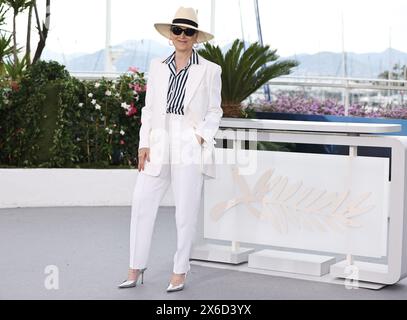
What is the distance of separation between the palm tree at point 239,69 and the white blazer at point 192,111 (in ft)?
10.5

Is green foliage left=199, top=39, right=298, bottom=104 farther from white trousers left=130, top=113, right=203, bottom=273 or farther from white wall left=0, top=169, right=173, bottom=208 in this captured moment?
white trousers left=130, top=113, right=203, bottom=273

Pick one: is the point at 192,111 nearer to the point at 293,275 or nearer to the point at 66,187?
the point at 293,275

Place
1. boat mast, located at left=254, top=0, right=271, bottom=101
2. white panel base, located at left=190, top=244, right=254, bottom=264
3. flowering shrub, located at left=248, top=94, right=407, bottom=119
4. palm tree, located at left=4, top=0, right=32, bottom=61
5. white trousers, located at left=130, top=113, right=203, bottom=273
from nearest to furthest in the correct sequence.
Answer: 1. white trousers, located at left=130, top=113, right=203, bottom=273
2. white panel base, located at left=190, top=244, right=254, bottom=264
3. palm tree, located at left=4, top=0, right=32, bottom=61
4. flowering shrub, located at left=248, top=94, right=407, bottom=119
5. boat mast, located at left=254, top=0, right=271, bottom=101

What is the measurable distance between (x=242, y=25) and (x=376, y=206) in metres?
7.87

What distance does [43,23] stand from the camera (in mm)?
12398

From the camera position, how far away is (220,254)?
22.1ft

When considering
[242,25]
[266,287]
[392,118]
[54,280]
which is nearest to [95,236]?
[54,280]

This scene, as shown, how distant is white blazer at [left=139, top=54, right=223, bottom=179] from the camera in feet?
18.6

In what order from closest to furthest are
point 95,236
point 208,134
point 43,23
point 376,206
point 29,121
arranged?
point 208,134
point 376,206
point 95,236
point 29,121
point 43,23

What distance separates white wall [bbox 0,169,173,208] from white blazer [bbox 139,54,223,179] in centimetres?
402

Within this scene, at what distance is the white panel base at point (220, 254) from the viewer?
263 inches

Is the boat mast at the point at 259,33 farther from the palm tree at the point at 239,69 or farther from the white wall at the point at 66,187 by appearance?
the white wall at the point at 66,187

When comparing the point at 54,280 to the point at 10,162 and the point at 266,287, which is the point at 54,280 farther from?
the point at 10,162

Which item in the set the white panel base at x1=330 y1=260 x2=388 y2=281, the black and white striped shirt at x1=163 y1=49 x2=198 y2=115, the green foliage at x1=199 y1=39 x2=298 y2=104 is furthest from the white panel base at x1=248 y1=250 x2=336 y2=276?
the green foliage at x1=199 y1=39 x2=298 y2=104
